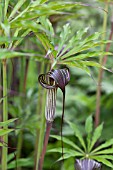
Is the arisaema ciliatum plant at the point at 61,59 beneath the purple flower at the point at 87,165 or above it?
above

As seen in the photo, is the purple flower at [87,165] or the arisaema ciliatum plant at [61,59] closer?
the arisaema ciliatum plant at [61,59]

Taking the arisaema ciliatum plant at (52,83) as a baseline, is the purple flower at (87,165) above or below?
below

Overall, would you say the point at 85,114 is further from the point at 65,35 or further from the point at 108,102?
the point at 65,35

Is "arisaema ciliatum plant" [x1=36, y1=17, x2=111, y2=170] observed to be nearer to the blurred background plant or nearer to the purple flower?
the blurred background plant

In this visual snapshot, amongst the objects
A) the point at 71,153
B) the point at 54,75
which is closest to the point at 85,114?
the point at 71,153

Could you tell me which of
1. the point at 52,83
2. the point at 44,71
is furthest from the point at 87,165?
the point at 44,71

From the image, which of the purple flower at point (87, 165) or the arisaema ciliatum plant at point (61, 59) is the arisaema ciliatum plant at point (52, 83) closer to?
the arisaema ciliatum plant at point (61, 59)

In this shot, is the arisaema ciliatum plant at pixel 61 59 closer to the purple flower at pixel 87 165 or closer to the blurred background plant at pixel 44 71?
the blurred background plant at pixel 44 71

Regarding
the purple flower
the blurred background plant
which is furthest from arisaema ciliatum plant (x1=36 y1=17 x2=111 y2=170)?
the purple flower

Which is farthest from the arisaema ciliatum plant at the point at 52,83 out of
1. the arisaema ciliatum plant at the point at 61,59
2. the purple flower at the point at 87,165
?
the purple flower at the point at 87,165
